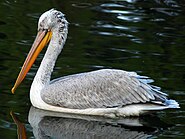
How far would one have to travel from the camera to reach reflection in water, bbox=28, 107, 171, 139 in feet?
21.7

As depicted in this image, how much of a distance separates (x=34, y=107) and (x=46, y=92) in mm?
180

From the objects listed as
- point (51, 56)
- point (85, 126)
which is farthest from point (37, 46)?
point (85, 126)

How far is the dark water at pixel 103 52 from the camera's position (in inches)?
267

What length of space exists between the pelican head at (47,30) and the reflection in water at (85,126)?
1.64 ft

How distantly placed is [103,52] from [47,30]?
5.86ft

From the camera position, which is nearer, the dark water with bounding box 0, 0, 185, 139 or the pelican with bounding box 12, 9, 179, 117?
the dark water with bounding box 0, 0, 185, 139

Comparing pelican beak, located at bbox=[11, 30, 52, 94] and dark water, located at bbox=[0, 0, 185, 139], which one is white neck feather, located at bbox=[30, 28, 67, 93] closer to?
pelican beak, located at bbox=[11, 30, 52, 94]

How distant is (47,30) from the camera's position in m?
7.50

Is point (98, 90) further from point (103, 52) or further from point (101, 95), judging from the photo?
point (103, 52)

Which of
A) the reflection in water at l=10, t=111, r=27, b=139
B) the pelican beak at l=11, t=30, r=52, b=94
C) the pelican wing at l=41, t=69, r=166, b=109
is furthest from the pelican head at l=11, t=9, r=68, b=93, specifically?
the reflection in water at l=10, t=111, r=27, b=139

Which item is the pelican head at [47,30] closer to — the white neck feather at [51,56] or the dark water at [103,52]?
the white neck feather at [51,56]

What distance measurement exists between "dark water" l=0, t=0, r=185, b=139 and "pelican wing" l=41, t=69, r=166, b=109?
166mm

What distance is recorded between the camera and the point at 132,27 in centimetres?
1050

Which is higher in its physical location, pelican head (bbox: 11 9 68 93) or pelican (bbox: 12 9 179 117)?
pelican head (bbox: 11 9 68 93)
